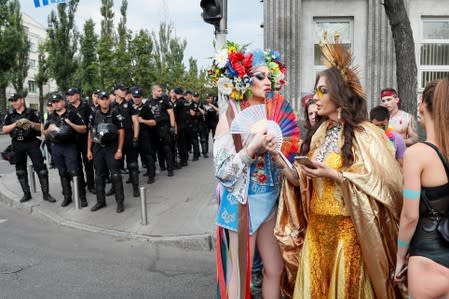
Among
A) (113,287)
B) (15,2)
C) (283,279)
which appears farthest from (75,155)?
(15,2)

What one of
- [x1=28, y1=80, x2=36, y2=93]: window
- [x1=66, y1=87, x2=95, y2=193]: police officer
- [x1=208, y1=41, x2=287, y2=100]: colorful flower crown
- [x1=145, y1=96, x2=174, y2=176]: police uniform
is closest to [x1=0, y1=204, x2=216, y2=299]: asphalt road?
[x1=66, y1=87, x2=95, y2=193]: police officer

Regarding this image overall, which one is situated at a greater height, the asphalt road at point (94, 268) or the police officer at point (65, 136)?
the police officer at point (65, 136)

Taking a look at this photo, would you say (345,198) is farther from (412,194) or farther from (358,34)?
(358,34)

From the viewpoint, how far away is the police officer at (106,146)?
766 centimetres

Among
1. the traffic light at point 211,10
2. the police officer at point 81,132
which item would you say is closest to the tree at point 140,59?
the police officer at point 81,132

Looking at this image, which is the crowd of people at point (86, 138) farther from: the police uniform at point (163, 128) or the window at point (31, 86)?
the window at point (31, 86)

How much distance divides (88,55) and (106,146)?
25152 mm

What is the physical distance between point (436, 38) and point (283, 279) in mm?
8622

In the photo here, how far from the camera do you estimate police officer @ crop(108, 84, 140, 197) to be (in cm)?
859

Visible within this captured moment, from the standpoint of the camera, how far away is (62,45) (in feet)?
107

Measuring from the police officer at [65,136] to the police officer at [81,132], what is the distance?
0.08m

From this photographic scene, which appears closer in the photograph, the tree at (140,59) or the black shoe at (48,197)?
the black shoe at (48,197)

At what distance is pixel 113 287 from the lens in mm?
4855

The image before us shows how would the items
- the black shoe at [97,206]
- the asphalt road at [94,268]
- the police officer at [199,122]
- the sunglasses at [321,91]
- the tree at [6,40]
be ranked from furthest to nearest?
the tree at [6,40] < the police officer at [199,122] < the black shoe at [97,206] < the asphalt road at [94,268] < the sunglasses at [321,91]
